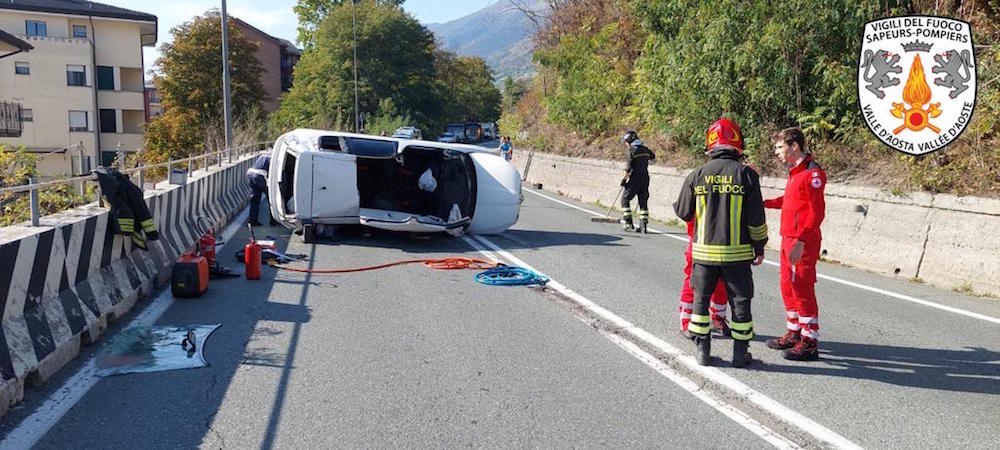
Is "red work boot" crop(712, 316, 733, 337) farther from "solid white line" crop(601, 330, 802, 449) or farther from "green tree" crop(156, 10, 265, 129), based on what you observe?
"green tree" crop(156, 10, 265, 129)

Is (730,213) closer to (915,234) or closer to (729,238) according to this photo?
(729,238)

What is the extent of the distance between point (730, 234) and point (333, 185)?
25.3 ft

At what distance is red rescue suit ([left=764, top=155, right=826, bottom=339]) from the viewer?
6199mm

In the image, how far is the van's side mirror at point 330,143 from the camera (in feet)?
41.1

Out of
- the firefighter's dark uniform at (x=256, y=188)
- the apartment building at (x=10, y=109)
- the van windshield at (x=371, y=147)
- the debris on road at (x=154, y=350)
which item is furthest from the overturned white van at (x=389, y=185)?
the apartment building at (x=10, y=109)

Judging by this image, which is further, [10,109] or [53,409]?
[10,109]

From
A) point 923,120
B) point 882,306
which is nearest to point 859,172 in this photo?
point 923,120

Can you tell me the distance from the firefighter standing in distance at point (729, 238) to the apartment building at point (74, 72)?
46.5 metres

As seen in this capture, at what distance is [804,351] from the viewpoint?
6.20 m

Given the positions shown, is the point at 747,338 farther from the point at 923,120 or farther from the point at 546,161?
the point at 546,161

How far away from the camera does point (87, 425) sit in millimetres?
4777

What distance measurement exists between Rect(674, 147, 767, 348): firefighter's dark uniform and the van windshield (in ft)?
24.2

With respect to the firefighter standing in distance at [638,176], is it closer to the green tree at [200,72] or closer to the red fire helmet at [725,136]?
the red fire helmet at [725,136]

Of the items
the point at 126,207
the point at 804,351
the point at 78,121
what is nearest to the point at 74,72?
the point at 78,121
